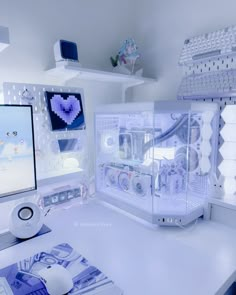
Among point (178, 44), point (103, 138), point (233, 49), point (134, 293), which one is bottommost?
point (134, 293)

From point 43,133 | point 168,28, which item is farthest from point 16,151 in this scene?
point 168,28

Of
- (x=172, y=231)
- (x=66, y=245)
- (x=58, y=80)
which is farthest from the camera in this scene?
(x=58, y=80)

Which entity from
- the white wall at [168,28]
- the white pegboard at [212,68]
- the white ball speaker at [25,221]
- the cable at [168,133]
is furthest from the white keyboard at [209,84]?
the white ball speaker at [25,221]

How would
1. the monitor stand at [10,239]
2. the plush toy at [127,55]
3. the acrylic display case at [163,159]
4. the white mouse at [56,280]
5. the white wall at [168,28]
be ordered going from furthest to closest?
the plush toy at [127,55] < the white wall at [168,28] < the acrylic display case at [163,159] < the monitor stand at [10,239] < the white mouse at [56,280]

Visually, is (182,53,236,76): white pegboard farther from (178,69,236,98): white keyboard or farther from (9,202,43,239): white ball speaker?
(9,202,43,239): white ball speaker

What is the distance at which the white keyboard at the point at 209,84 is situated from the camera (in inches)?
40.1

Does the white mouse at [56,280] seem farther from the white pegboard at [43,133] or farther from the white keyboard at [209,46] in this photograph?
the white keyboard at [209,46]

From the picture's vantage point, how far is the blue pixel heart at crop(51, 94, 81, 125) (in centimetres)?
112

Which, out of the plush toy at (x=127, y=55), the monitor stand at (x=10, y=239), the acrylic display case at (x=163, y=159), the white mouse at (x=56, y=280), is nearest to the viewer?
the white mouse at (x=56, y=280)

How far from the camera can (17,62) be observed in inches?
41.2

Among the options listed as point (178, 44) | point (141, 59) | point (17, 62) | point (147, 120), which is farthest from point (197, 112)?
point (17, 62)

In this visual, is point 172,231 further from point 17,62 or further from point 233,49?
point 17,62

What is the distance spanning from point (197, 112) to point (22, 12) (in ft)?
2.87

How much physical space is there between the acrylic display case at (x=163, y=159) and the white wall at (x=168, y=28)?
0.35 m
